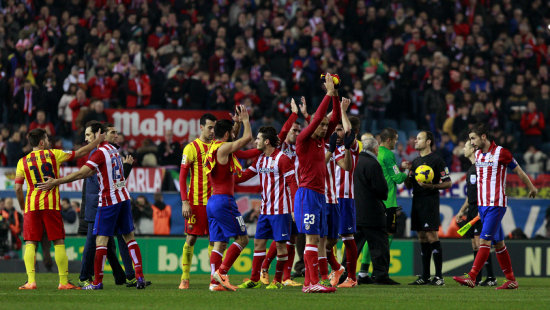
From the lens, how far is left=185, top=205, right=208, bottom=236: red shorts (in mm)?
12586

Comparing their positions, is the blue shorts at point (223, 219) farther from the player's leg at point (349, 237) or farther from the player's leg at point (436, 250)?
the player's leg at point (436, 250)

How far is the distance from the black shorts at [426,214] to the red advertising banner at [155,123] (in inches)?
353

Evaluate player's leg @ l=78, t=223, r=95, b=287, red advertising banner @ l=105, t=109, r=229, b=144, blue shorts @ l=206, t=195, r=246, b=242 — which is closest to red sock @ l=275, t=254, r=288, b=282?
blue shorts @ l=206, t=195, r=246, b=242

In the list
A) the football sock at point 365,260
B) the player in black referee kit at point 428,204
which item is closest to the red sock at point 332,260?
the football sock at point 365,260

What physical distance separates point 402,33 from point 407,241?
9.51 metres

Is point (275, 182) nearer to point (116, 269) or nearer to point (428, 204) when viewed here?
point (428, 204)

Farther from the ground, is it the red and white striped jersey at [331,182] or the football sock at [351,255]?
the red and white striped jersey at [331,182]

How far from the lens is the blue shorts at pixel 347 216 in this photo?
13.2m

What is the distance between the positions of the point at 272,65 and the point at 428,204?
11.3m

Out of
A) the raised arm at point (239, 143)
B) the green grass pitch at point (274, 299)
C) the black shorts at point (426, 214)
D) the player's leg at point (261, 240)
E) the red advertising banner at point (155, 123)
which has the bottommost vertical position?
the green grass pitch at point (274, 299)

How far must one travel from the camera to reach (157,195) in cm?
1920

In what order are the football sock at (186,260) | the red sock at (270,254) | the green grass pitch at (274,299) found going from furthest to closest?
the red sock at (270,254) < the football sock at (186,260) < the green grass pitch at (274,299)

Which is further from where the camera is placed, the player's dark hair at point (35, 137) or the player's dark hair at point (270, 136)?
the player's dark hair at point (35, 137)

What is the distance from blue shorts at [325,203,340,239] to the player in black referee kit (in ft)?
6.03
